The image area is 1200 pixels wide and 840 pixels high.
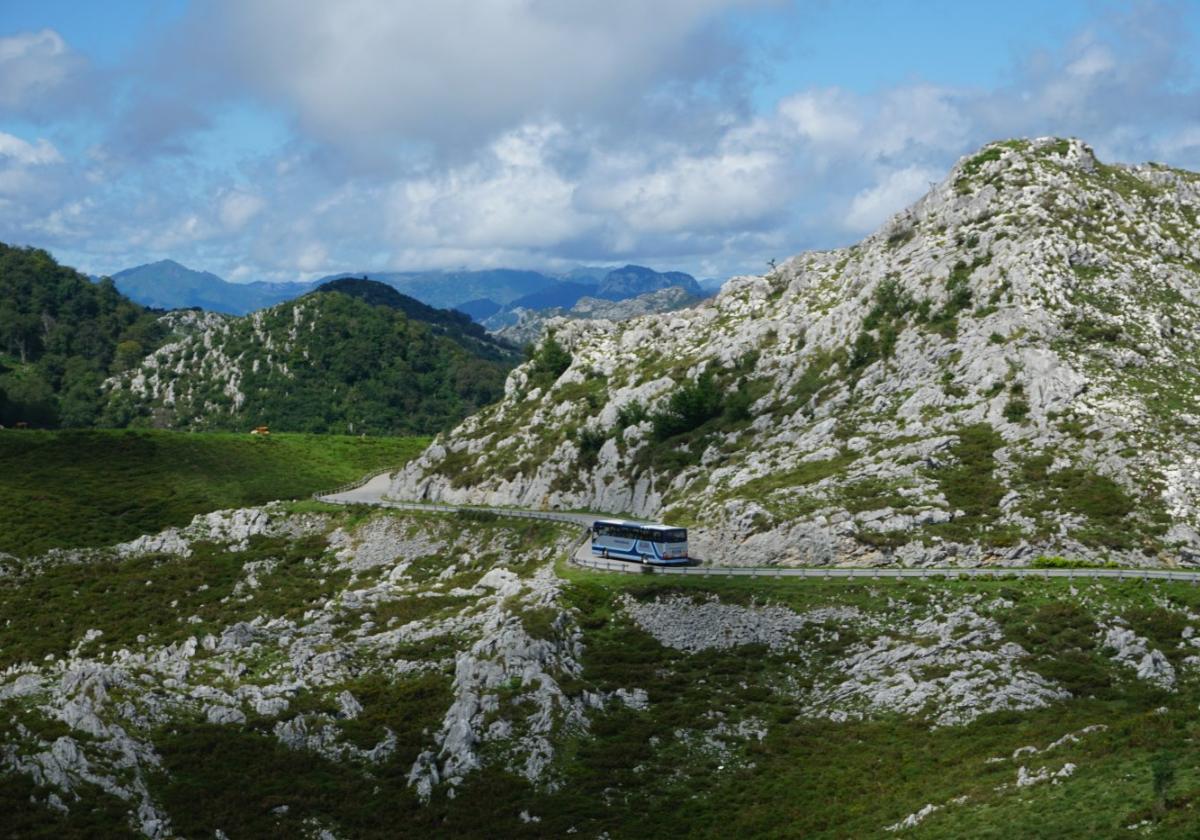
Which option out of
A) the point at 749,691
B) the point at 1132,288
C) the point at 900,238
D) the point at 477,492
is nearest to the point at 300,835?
the point at 749,691

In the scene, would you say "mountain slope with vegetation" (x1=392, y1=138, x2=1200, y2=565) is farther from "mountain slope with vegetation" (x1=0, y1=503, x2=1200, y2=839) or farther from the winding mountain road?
"mountain slope with vegetation" (x1=0, y1=503, x2=1200, y2=839)

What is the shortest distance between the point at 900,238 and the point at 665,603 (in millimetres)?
86258

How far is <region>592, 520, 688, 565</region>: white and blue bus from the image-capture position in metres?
101

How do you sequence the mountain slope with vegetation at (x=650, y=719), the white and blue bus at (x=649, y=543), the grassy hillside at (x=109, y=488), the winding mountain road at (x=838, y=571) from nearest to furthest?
the mountain slope with vegetation at (x=650, y=719) → the winding mountain road at (x=838, y=571) → the white and blue bus at (x=649, y=543) → the grassy hillside at (x=109, y=488)

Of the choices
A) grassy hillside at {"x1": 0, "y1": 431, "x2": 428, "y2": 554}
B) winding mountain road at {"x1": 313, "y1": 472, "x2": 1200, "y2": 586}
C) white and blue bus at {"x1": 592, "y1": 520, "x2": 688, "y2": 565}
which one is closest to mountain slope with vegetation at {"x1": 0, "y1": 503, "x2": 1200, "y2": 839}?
winding mountain road at {"x1": 313, "y1": 472, "x2": 1200, "y2": 586}

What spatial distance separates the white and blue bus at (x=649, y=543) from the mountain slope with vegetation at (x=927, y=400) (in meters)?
5.95

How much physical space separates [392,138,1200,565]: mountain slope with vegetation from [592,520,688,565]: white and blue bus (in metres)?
5.95

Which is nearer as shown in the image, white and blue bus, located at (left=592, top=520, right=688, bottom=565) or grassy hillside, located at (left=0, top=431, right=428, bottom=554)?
white and blue bus, located at (left=592, top=520, right=688, bottom=565)

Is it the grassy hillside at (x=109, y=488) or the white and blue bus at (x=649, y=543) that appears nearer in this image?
the white and blue bus at (x=649, y=543)

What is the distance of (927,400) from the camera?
120m

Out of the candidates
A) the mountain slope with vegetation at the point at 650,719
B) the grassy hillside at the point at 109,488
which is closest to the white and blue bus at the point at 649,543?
the mountain slope with vegetation at the point at 650,719

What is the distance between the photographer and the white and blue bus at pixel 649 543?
330 ft

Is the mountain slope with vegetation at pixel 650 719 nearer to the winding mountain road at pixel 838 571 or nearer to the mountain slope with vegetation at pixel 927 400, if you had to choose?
the winding mountain road at pixel 838 571

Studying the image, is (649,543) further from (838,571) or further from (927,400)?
(927,400)
